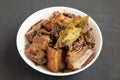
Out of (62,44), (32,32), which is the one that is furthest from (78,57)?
(32,32)

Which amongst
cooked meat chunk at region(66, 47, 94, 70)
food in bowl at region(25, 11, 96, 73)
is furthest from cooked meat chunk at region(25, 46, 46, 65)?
cooked meat chunk at region(66, 47, 94, 70)

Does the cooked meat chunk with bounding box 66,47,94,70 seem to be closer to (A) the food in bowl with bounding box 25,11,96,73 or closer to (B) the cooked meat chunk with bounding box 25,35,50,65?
(A) the food in bowl with bounding box 25,11,96,73

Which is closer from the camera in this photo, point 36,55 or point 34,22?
point 36,55

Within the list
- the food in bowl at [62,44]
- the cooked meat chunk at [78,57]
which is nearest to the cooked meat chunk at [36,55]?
the food in bowl at [62,44]
